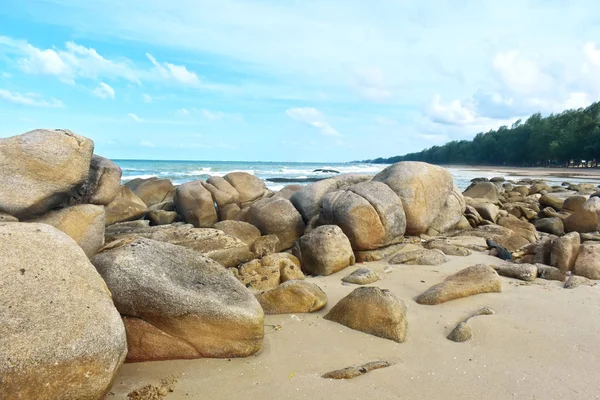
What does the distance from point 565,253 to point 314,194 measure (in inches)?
207

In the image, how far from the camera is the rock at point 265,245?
26.5ft

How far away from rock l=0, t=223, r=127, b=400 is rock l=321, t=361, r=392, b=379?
168cm

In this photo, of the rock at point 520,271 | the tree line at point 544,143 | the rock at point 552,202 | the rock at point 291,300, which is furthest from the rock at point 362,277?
the tree line at point 544,143

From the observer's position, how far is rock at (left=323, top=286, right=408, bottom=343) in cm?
447

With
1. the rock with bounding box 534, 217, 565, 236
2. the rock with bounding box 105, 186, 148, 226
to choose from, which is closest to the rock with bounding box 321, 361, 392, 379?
the rock with bounding box 105, 186, 148, 226

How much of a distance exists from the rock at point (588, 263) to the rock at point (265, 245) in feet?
16.1

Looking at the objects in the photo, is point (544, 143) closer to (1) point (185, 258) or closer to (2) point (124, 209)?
(2) point (124, 209)

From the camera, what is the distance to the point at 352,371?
371cm

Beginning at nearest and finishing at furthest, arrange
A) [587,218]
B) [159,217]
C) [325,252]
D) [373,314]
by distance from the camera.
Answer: [373,314] → [325,252] → [587,218] → [159,217]

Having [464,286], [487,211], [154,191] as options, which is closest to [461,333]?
[464,286]

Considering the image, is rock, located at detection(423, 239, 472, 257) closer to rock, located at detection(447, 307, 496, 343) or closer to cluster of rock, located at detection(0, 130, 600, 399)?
cluster of rock, located at detection(0, 130, 600, 399)

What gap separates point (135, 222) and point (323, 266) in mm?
4838

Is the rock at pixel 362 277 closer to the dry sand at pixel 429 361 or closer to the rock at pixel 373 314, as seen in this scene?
the dry sand at pixel 429 361

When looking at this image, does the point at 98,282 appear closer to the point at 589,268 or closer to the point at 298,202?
the point at 589,268
